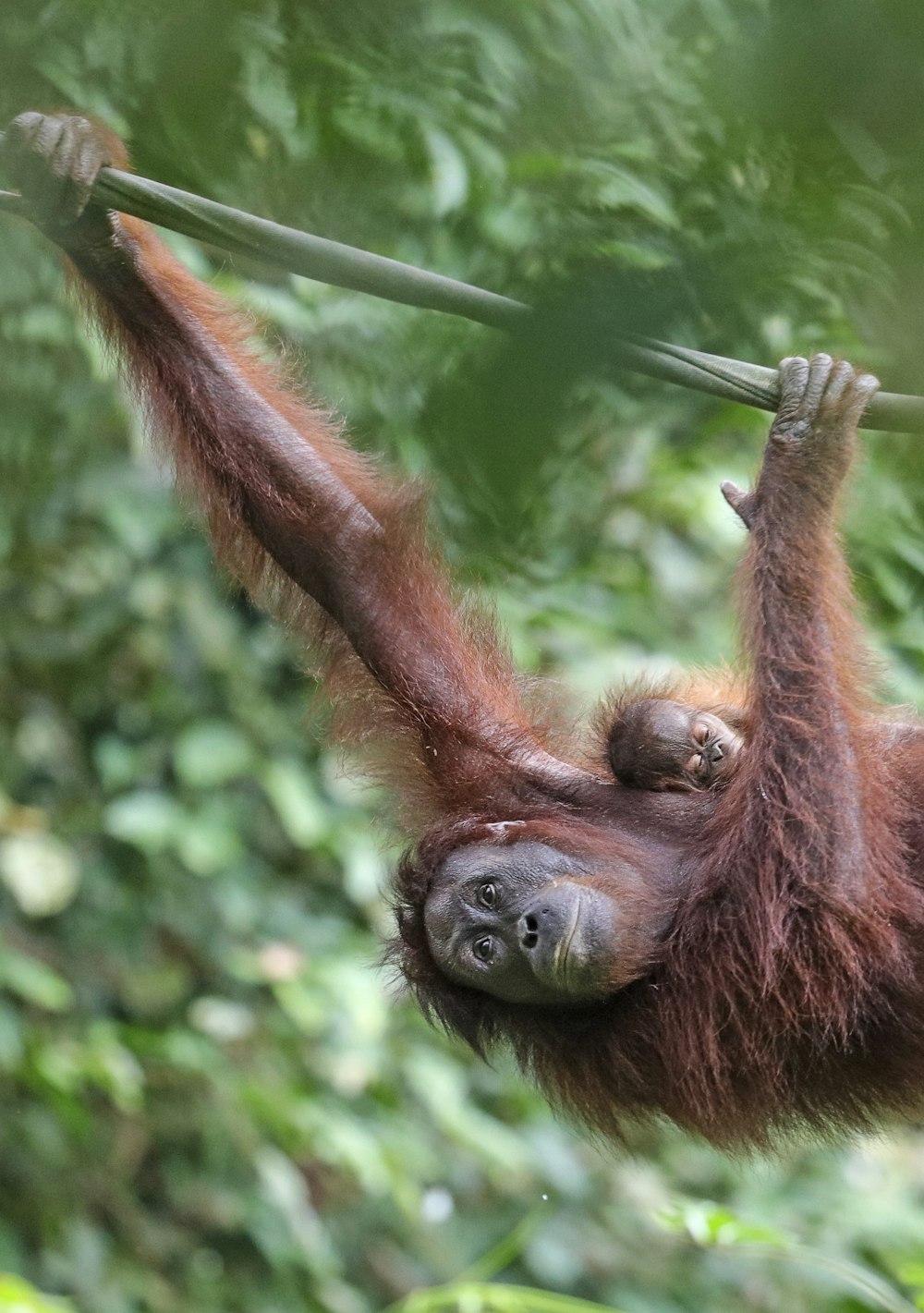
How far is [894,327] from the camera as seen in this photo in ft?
2.75

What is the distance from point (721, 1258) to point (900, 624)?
229 cm

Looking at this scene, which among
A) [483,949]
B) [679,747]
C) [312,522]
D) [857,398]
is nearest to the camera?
[857,398]

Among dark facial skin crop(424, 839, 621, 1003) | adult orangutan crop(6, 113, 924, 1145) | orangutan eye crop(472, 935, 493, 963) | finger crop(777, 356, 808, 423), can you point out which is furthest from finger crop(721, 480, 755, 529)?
orangutan eye crop(472, 935, 493, 963)

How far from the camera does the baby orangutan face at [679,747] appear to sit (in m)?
2.93

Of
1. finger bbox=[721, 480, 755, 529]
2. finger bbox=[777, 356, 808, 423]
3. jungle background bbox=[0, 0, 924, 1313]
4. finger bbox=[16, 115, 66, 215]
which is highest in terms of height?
finger bbox=[777, 356, 808, 423]

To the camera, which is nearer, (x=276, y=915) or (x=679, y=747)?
(x=679, y=747)

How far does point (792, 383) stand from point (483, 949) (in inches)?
43.3

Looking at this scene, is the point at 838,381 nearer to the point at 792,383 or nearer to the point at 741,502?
the point at 792,383

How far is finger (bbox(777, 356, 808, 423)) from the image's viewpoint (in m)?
2.37

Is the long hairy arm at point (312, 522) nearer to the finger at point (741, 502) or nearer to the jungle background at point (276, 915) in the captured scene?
the jungle background at point (276, 915)

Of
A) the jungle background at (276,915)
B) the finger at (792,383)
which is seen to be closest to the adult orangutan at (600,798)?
the finger at (792,383)

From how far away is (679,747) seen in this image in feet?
9.59

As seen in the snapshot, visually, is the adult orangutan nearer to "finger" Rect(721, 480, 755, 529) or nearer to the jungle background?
"finger" Rect(721, 480, 755, 529)

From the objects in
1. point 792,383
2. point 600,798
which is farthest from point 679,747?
point 792,383
